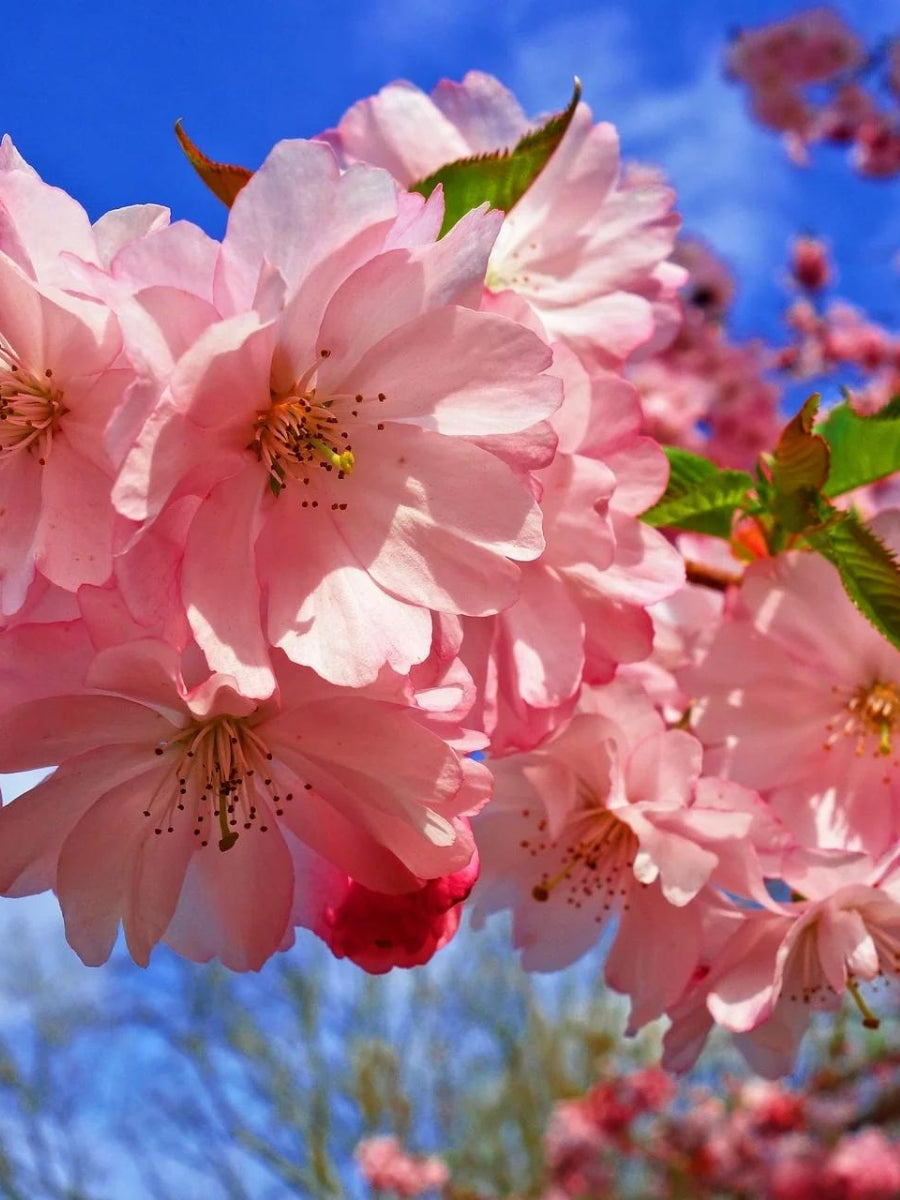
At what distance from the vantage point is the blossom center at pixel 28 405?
687mm

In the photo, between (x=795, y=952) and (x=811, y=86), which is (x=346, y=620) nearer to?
(x=795, y=952)

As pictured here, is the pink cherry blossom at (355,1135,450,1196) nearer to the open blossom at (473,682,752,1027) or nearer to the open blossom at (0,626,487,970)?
the open blossom at (473,682,752,1027)

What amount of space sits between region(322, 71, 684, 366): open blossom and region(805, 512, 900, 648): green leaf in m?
0.28

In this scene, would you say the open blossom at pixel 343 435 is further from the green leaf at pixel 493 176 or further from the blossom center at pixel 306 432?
the green leaf at pixel 493 176

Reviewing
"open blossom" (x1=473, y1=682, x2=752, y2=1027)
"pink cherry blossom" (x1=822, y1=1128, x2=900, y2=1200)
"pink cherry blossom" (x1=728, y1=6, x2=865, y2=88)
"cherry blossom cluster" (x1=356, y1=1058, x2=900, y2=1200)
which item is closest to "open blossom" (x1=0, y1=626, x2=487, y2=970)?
"open blossom" (x1=473, y1=682, x2=752, y2=1027)

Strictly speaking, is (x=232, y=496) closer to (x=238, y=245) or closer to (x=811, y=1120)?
(x=238, y=245)

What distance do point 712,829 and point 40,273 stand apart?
24.9 inches

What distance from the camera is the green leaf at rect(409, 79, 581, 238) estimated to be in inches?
32.1

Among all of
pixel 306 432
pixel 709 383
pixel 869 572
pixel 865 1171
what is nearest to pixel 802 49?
pixel 709 383

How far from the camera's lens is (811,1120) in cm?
485

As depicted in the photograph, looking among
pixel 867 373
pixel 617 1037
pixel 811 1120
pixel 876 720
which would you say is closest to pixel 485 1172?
pixel 617 1037

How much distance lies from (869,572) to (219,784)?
0.53 m

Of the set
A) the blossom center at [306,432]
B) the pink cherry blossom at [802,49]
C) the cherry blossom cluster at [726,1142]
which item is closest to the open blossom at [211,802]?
the blossom center at [306,432]

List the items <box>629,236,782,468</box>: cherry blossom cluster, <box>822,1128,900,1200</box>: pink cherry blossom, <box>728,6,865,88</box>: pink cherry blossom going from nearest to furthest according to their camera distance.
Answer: <box>629,236,782,468</box>: cherry blossom cluster
<box>822,1128,900,1200</box>: pink cherry blossom
<box>728,6,865,88</box>: pink cherry blossom
